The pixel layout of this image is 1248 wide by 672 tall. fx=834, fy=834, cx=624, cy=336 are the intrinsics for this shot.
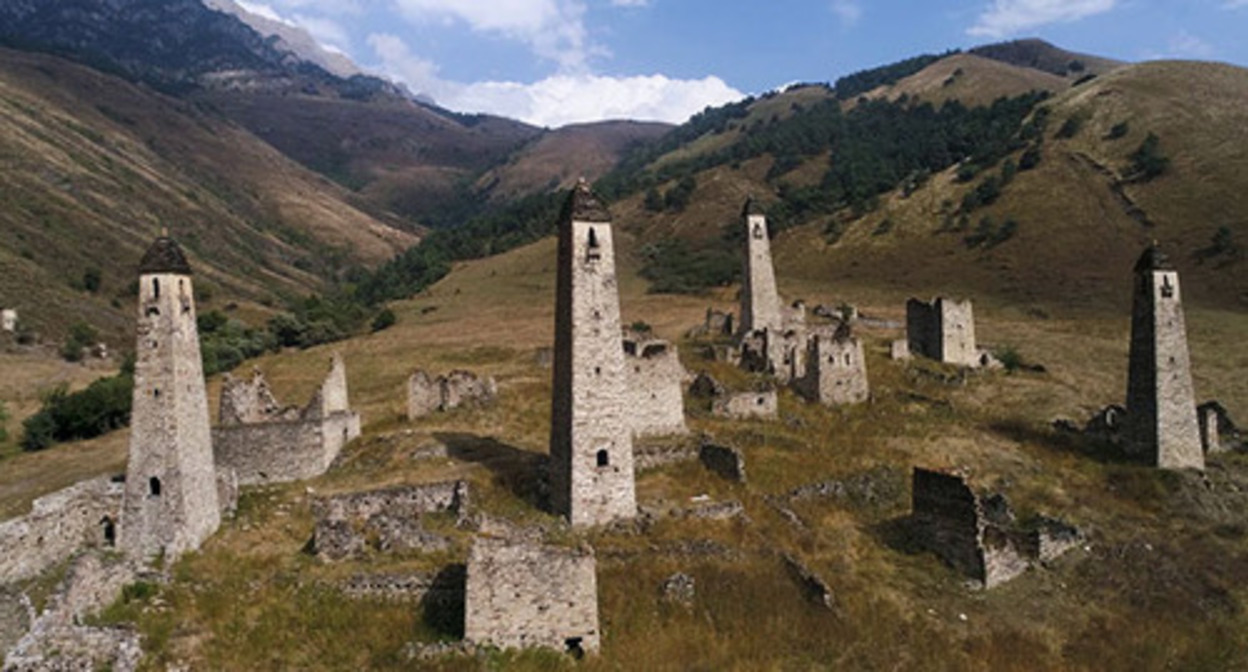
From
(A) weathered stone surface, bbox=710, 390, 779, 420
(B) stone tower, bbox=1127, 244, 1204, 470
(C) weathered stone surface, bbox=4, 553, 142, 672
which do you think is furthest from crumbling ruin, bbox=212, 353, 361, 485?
(B) stone tower, bbox=1127, 244, 1204, 470

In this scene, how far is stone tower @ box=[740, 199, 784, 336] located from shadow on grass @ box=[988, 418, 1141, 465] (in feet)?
51.5

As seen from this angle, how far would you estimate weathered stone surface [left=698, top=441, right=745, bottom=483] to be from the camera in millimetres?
24781

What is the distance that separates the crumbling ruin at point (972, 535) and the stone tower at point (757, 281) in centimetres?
2494

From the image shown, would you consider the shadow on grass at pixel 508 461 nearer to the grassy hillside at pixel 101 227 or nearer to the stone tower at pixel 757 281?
the stone tower at pixel 757 281

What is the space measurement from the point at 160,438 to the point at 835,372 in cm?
2682

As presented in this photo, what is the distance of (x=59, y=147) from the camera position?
148 meters

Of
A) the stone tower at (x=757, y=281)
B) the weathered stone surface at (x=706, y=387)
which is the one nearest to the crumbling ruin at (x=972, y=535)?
the weathered stone surface at (x=706, y=387)

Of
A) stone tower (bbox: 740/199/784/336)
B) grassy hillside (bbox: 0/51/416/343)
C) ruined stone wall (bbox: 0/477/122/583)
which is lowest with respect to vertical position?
ruined stone wall (bbox: 0/477/122/583)

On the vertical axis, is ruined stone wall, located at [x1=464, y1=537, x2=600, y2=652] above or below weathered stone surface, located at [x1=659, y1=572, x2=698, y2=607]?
above

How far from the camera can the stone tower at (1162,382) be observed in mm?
28375

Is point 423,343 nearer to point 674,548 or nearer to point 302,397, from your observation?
point 302,397

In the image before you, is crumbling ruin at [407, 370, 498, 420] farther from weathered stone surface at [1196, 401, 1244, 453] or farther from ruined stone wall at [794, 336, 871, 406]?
weathered stone surface at [1196, 401, 1244, 453]

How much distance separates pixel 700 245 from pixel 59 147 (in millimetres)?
115101

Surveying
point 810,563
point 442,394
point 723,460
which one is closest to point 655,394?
point 723,460
